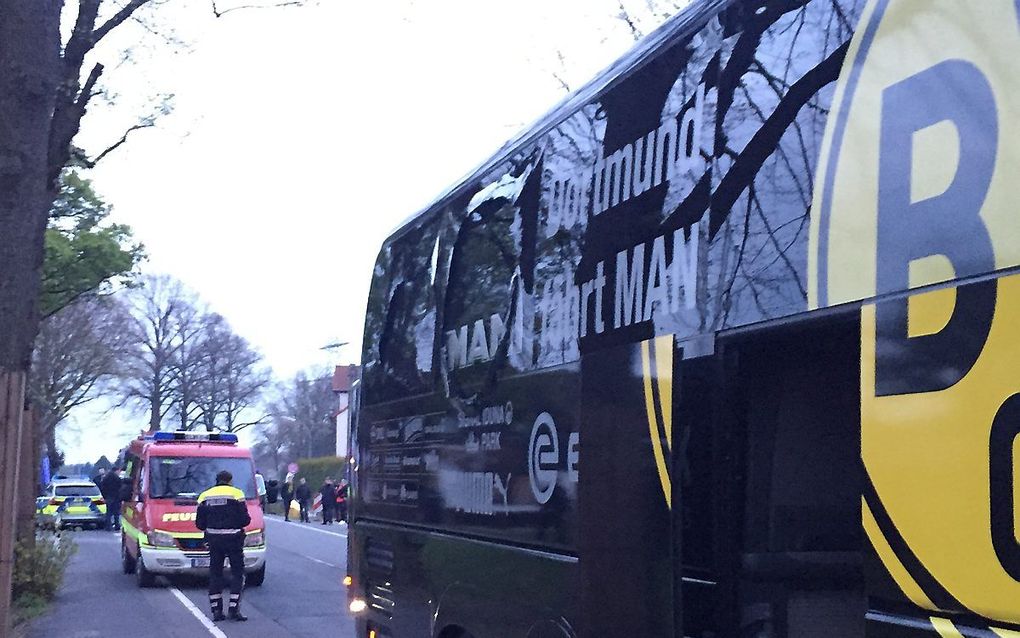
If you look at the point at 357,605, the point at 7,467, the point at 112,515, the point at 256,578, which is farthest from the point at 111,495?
the point at 357,605

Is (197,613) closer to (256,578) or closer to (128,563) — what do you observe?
(256,578)

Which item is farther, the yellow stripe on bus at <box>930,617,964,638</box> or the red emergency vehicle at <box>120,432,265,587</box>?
the red emergency vehicle at <box>120,432,265,587</box>

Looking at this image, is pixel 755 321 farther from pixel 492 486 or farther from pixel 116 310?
pixel 116 310

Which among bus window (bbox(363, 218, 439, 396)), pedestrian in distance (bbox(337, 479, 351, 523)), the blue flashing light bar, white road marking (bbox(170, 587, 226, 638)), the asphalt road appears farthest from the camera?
pedestrian in distance (bbox(337, 479, 351, 523))

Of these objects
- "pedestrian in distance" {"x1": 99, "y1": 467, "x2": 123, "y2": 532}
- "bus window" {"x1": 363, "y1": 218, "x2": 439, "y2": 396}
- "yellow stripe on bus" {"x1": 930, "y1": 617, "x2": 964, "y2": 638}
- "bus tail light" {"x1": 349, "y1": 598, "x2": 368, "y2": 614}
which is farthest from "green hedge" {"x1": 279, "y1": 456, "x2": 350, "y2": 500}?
"yellow stripe on bus" {"x1": 930, "y1": 617, "x2": 964, "y2": 638}

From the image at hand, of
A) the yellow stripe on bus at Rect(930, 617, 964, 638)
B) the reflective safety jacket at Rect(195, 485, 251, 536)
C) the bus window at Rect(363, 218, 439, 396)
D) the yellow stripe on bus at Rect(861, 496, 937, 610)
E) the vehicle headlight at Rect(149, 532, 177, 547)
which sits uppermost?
the bus window at Rect(363, 218, 439, 396)

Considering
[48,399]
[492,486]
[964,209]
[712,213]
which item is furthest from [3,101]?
[48,399]

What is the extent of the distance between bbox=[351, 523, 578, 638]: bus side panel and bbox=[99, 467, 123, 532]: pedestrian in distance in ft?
78.0

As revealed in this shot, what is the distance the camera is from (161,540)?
1747cm

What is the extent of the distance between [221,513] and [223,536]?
361 millimetres

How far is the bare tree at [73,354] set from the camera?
4678 cm

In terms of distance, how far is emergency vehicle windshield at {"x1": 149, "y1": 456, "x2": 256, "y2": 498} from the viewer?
1839cm

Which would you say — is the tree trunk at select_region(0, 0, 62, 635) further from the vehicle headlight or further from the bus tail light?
the vehicle headlight

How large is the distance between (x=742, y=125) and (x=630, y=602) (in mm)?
1454
